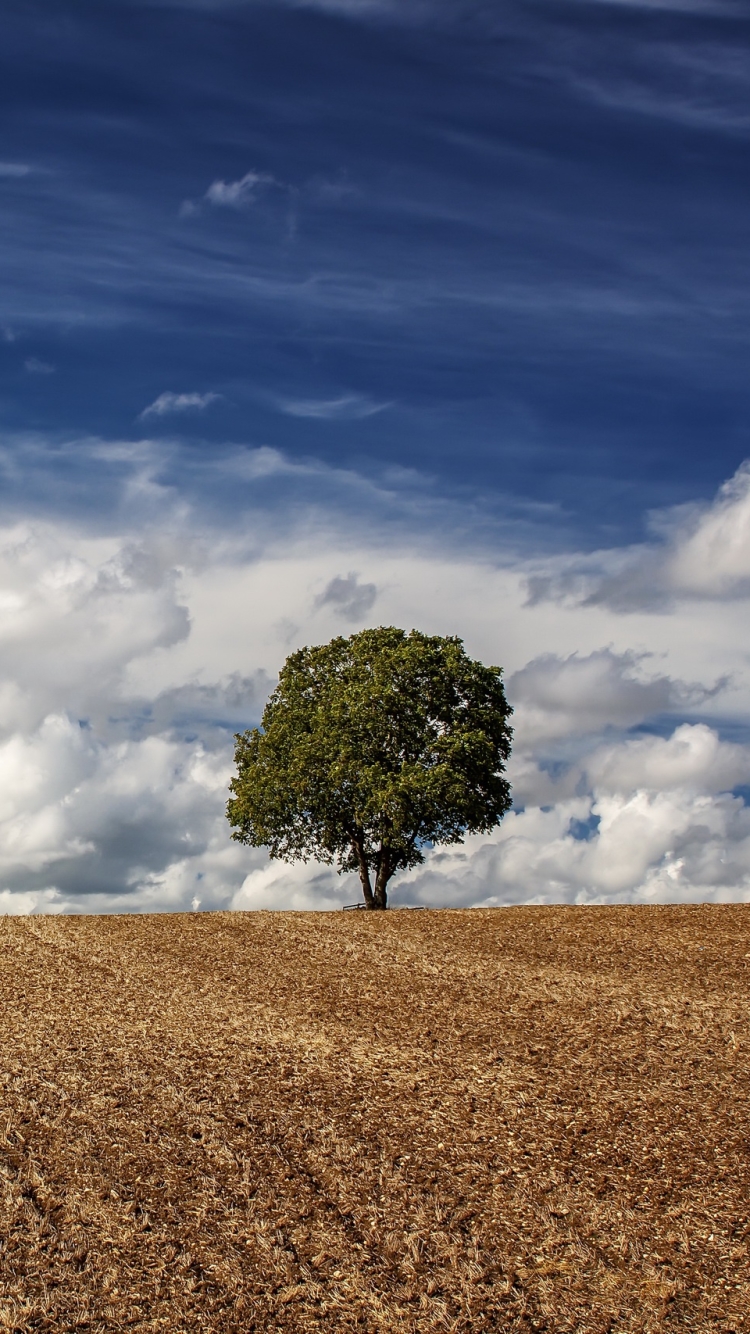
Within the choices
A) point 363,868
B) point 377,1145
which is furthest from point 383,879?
point 377,1145

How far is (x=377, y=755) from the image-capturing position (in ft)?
Result: 106

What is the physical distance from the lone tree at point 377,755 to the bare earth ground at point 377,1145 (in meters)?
10.7

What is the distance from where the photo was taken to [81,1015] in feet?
58.7

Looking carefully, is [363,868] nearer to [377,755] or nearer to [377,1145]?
[377,755]

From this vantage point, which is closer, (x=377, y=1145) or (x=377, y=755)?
(x=377, y=1145)

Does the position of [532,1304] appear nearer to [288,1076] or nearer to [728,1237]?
[728,1237]

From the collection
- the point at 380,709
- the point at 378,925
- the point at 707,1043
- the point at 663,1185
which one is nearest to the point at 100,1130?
the point at 663,1185

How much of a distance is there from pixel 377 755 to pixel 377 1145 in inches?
Answer: 788

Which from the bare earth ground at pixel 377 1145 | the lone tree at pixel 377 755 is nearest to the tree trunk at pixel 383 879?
the lone tree at pixel 377 755

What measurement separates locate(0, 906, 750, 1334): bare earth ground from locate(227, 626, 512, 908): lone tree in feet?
35.2

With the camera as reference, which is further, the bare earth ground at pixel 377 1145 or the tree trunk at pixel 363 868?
the tree trunk at pixel 363 868

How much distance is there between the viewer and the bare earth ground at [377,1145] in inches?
398

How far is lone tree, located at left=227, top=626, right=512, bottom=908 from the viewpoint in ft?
104

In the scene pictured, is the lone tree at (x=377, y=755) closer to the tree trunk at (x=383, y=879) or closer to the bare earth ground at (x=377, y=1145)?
the tree trunk at (x=383, y=879)
